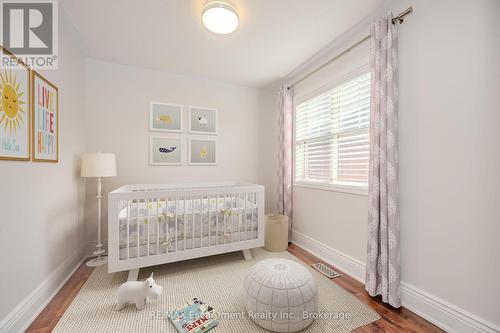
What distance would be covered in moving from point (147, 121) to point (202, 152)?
82cm

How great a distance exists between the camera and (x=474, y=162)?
121 cm

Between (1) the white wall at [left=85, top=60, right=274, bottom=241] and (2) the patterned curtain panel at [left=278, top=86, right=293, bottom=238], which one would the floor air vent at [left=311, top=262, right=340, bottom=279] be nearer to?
(2) the patterned curtain panel at [left=278, top=86, right=293, bottom=238]

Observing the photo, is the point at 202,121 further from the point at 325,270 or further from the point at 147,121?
the point at 325,270

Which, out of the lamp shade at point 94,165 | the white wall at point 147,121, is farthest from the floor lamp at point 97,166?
the white wall at point 147,121

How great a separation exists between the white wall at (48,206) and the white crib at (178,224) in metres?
0.44

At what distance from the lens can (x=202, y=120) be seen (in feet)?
9.85

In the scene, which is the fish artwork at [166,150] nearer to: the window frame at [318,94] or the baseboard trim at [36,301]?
Result: the baseboard trim at [36,301]

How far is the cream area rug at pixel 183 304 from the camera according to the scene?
1.32m

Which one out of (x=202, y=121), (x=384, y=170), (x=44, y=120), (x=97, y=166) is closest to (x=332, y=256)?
(x=384, y=170)

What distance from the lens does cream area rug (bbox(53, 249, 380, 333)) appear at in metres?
1.32

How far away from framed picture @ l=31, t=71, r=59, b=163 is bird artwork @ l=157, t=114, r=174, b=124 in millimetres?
1088

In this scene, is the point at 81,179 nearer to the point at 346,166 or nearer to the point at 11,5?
the point at 11,5

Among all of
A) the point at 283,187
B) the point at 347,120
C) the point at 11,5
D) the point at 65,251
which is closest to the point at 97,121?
the point at 11,5

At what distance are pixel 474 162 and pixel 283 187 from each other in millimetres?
1936
